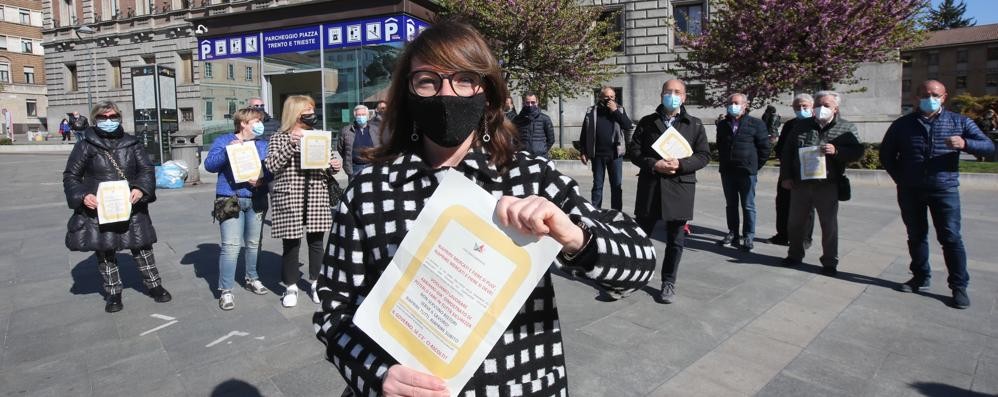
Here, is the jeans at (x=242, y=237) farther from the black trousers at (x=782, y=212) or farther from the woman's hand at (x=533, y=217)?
the black trousers at (x=782, y=212)

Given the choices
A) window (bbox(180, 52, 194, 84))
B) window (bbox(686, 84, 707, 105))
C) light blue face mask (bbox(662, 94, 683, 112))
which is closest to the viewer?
light blue face mask (bbox(662, 94, 683, 112))

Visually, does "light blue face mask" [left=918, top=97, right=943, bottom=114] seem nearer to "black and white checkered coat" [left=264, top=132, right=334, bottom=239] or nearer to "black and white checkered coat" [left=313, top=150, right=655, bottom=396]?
"black and white checkered coat" [left=313, top=150, right=655, bottom=396]

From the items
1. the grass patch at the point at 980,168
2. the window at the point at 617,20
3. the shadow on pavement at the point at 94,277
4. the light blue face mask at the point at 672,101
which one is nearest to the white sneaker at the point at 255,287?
the shadow on pavement at the point at 94,277

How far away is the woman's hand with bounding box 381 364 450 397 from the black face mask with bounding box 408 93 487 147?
58 cm

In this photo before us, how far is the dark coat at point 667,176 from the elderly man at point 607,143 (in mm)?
3062

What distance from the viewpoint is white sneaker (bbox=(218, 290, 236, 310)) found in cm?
504

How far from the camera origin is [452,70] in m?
1.50

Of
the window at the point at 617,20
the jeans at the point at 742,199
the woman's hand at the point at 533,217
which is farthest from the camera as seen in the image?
the window at the point at 617,20

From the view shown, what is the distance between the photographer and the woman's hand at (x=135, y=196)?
5.09 meters

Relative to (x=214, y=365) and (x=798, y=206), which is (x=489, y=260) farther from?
(x=798, y=206)

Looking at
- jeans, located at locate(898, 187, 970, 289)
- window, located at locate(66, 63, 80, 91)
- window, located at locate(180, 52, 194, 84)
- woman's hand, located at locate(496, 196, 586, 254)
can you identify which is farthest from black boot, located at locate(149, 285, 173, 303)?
window, located at locate(66, 63, 80, 91)

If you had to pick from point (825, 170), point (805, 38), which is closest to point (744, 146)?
point (825, 170)

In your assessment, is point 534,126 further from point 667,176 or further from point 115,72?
point 115,72

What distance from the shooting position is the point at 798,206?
A: 6.43 meters
